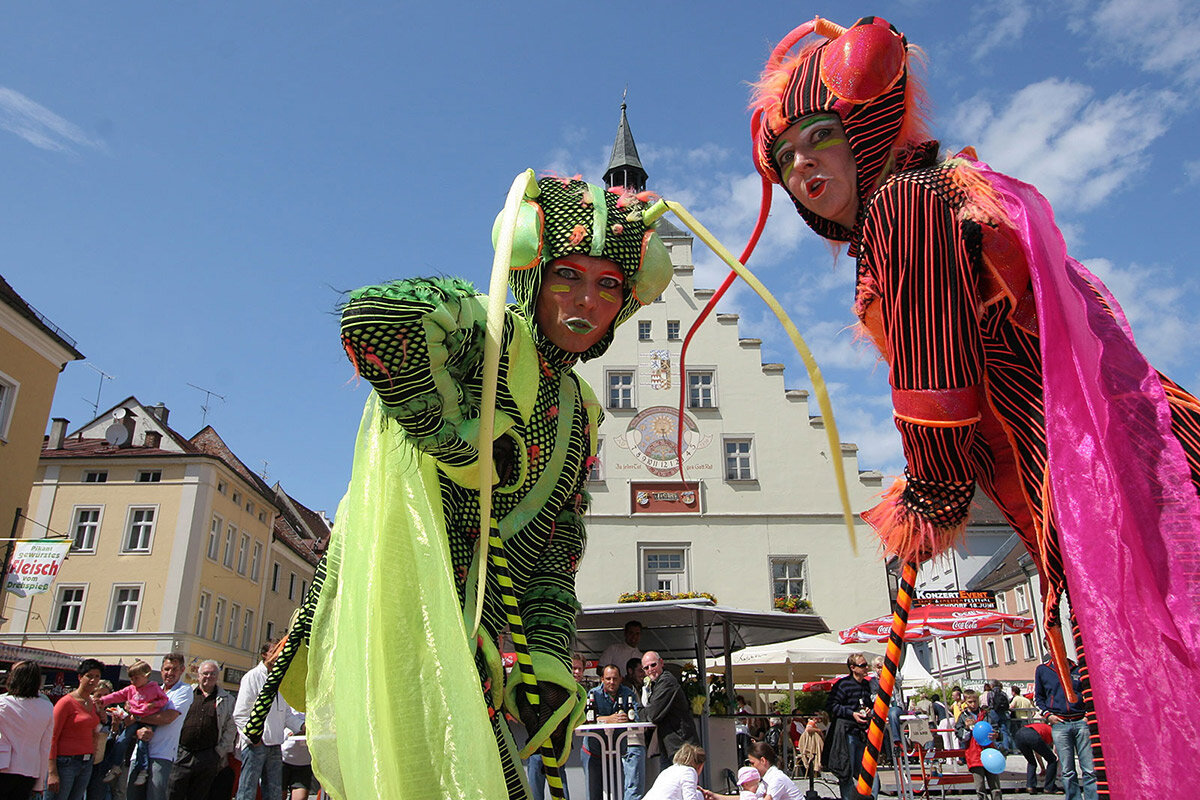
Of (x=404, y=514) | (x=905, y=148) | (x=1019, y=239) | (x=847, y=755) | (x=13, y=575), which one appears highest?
(x=13, y=575)

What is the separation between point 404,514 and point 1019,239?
4.74ft

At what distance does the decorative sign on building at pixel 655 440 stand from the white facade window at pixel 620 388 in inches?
21.7

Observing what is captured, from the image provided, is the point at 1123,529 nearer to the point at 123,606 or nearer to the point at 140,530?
the point at 123,606

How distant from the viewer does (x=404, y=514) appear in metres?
2.12

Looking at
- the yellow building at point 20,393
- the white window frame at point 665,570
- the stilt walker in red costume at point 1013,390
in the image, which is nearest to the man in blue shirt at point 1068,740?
the stilt walker in red costume at point 1013,390

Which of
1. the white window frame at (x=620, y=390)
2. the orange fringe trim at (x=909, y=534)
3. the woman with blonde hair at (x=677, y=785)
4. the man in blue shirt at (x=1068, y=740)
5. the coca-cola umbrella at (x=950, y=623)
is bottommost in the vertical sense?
the woman with blonde hair at (x=677, y=785)

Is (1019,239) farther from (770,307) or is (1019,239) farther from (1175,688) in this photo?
(1175,688)

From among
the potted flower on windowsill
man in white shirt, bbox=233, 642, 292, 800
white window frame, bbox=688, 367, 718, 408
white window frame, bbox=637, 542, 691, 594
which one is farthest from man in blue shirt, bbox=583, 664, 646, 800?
white window frame, bbox=688, 367, 718, 408

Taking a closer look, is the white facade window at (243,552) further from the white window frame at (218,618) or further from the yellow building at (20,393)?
the yellow building at (20,393)

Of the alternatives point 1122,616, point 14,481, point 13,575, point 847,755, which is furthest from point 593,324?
point 14,481

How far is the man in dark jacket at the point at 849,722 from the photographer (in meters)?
7.51

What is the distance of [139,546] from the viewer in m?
29.8

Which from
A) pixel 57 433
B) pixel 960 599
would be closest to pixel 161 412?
pixel 57 433

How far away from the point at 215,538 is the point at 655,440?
55.9 feet
